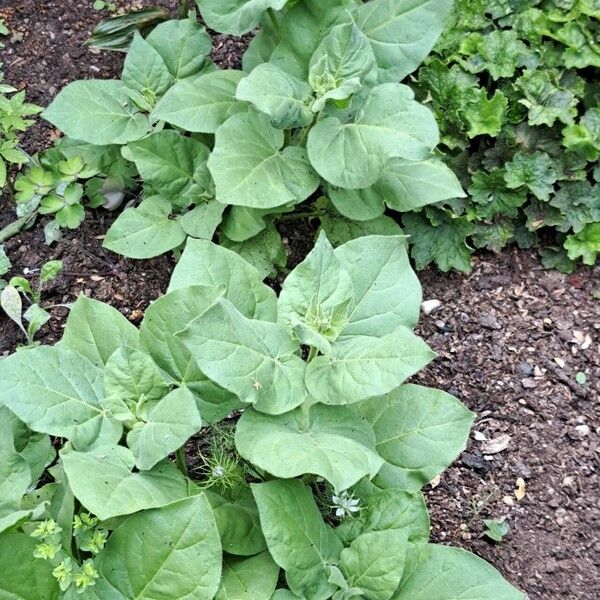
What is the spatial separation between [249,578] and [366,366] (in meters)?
0.64

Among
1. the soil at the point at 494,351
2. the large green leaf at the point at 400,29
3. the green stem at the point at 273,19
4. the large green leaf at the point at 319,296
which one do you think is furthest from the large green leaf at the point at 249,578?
the green stem at the point at 273,19

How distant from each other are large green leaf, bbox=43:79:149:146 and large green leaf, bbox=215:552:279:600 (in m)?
1.56

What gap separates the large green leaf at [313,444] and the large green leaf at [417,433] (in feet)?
0.52

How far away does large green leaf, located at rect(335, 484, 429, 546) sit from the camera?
2.18m

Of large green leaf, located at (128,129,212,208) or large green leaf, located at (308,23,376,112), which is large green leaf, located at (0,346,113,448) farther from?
large green leaf, located at (308,23,376,112)

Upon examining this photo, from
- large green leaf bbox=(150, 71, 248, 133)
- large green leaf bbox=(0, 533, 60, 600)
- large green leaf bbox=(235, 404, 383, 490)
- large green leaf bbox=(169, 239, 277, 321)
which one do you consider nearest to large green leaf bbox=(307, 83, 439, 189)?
large green leaf bbox=(150, 71, 248, 133)

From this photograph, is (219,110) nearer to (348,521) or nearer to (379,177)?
(379,177)

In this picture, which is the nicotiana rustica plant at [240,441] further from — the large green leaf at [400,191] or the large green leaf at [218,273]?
the large green leaf at [400,191]

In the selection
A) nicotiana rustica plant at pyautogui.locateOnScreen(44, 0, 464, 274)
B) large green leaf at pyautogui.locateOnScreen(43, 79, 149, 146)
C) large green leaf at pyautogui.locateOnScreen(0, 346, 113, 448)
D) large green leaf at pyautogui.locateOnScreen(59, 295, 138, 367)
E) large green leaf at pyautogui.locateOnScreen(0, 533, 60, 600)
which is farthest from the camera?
large green leaf at pyautogui.locateOnScreen(43, 79, 149, 146)

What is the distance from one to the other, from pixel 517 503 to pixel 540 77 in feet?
5.40

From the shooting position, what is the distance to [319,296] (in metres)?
2.14

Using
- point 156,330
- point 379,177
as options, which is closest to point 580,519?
point 379,177

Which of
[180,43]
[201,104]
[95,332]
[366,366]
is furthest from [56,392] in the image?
[180,43]

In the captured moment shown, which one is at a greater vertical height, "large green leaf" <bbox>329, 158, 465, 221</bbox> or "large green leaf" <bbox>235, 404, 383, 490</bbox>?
"large green leaf" <bbox>235, 404, 383, 490</bbox>
